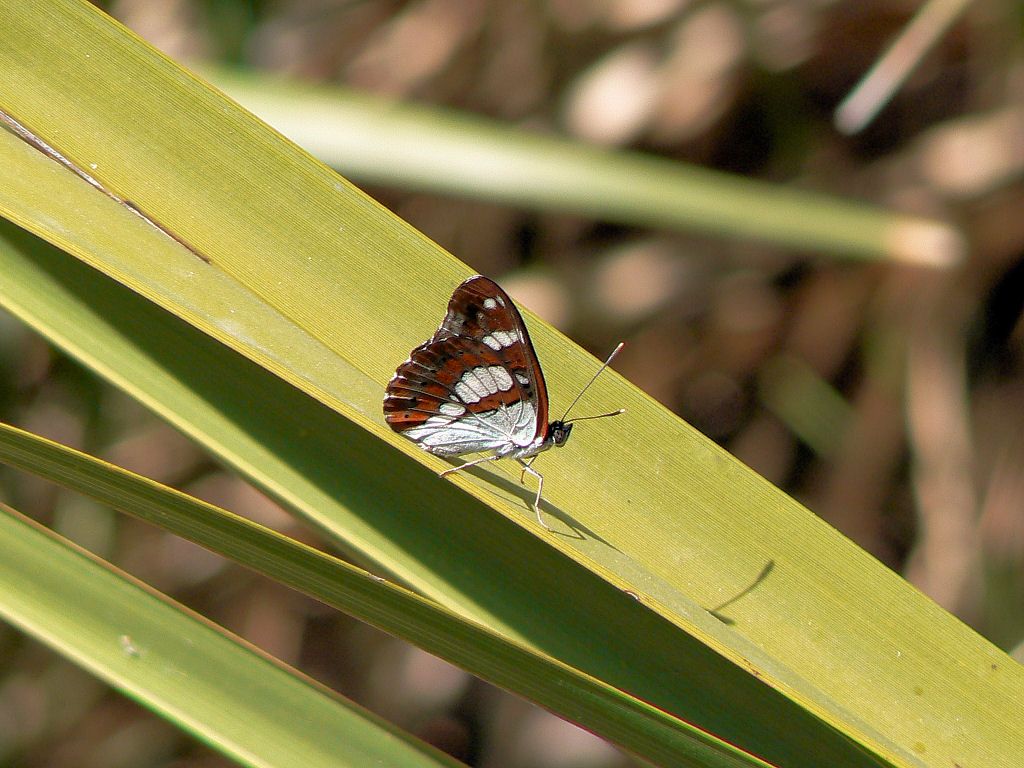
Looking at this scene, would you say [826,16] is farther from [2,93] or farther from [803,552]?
[2,93]

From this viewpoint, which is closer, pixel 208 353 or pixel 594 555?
pixel 594 555

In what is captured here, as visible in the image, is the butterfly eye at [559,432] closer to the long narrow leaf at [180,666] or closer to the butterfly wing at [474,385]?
the butterfly wing at [474,385]

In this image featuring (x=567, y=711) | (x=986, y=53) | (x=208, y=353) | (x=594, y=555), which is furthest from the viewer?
(x=986, y=53)

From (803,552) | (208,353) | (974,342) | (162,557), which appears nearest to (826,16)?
(974,342)

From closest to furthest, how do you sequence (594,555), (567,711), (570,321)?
(567,711) → (594,555) → (570,321)

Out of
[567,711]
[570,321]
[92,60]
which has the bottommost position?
[567,711]

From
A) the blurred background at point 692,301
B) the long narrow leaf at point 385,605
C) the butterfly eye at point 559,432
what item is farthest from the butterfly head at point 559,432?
the blurred background at point 692,301

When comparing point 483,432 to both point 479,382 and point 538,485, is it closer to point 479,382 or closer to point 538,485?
point 479,382
